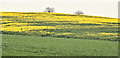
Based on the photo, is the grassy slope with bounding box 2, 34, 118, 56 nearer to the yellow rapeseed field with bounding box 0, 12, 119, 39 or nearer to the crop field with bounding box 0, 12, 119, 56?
the crop field with bounding box 0, 12, 119, 56

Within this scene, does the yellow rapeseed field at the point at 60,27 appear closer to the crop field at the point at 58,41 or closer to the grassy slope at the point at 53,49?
the crop field at the point at 58,41

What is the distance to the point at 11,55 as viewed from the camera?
13.3 metres

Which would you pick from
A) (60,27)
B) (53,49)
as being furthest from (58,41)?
(60,27)

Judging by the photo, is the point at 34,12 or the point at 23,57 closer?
the point at 23,57

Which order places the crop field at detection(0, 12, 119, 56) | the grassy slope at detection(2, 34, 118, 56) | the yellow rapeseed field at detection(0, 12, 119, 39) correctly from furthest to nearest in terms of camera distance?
1. the yellow rapeseed field at detection(0, 12, 119, 39)
2. the crop field at detection(0, 12, 119, 56)
3. the grassy slope at detection(2, 34, 118, 56)

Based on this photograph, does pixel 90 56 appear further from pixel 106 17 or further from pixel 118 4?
pixel 106 17

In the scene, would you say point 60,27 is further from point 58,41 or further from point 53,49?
point 53,49

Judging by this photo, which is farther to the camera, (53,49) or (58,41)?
(58,41)

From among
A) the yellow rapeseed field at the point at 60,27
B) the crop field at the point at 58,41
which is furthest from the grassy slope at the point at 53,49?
the yellow rapeseed field at the point at 60,27

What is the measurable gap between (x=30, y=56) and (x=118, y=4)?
107ft

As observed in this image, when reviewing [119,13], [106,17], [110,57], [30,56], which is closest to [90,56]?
[110,57]

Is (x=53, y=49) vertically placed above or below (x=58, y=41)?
above

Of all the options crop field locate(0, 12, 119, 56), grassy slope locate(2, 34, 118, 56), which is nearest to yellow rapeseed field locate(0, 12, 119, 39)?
crop field locate(0, 12, 119, 56)


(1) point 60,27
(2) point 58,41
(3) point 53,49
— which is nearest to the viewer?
(3) point 53,49
